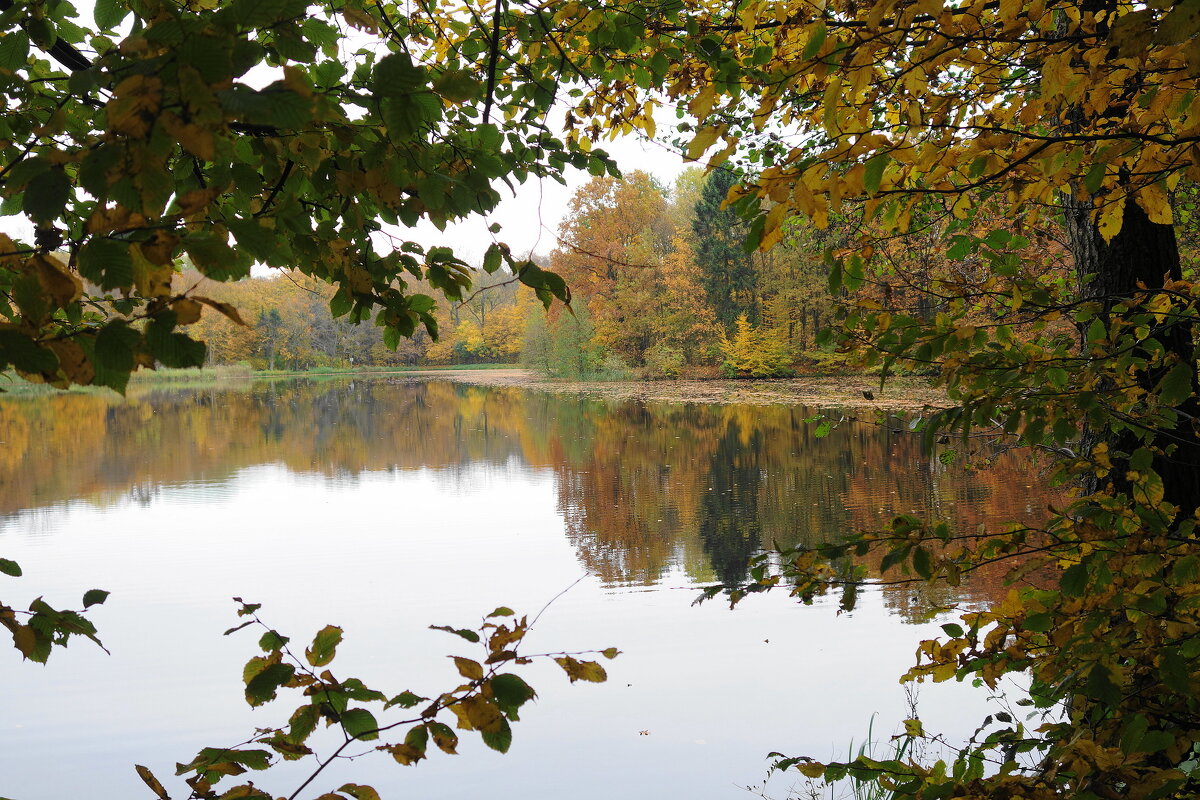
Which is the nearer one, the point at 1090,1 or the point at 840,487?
the point at 1090,1

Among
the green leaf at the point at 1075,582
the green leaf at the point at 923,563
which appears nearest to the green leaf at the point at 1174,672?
the green leaf at the point at 1075,582

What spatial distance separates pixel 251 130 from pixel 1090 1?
2553 millimetres

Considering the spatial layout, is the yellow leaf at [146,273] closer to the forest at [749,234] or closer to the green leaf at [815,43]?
the forest at [749,234]

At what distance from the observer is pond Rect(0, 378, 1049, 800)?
14.4 ft

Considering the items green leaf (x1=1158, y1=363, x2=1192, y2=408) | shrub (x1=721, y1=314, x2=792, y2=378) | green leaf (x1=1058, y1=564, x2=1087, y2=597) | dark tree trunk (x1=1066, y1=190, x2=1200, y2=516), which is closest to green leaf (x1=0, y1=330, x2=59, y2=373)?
green leaf (x1=1058, y1=564, x2=1087, y2=597)

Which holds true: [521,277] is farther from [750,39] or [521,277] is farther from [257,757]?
[750,39]

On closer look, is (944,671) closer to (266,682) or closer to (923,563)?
(923,563)

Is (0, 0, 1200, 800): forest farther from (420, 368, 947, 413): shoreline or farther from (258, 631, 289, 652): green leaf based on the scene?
(420, 368, 947, 413): shoreline

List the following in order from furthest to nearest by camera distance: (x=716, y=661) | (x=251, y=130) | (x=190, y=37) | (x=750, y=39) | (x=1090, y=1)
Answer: (x=716, y=661), (x=750, y=39), (x=1090, y=1), (x=251, y=130), (x=190, y=37)

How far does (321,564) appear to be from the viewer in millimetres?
7879

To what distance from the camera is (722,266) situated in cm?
3228

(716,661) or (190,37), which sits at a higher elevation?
(190,37)

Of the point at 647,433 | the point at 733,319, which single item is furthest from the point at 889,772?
the point at 733,319

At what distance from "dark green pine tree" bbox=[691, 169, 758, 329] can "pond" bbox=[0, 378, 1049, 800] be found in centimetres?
1722
